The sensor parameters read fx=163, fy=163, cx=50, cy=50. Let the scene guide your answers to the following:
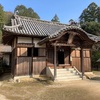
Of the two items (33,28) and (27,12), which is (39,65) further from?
(27,12)

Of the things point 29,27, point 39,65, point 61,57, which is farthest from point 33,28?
point 61,57

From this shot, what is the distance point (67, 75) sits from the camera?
14750 millimetres

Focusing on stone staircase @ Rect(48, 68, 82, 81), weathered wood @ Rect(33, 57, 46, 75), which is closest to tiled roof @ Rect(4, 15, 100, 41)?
weathered wood @ Rect(33, 57, 46, 75)

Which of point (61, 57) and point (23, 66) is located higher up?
point (61, 57)

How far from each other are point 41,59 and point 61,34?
337 centimetres

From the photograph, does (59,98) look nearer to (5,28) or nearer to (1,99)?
(1,99)

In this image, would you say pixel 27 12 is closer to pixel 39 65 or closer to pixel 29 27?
pixel 29 27

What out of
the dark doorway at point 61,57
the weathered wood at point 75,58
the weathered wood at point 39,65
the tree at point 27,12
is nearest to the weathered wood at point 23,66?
the weathered wood at point 39,65

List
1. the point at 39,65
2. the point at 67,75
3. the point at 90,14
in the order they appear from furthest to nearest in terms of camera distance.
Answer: the point at 90,14 < the point at 39,65 < the point at 67,75

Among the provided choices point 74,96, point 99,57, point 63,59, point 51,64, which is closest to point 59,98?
point 74,96

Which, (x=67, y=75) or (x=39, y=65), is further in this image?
(x=39, y=65)

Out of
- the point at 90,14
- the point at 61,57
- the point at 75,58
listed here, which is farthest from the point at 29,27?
the point at 90,14

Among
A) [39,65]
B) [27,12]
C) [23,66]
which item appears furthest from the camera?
[27,12]

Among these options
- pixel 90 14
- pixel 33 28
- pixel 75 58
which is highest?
pixel 90 14
